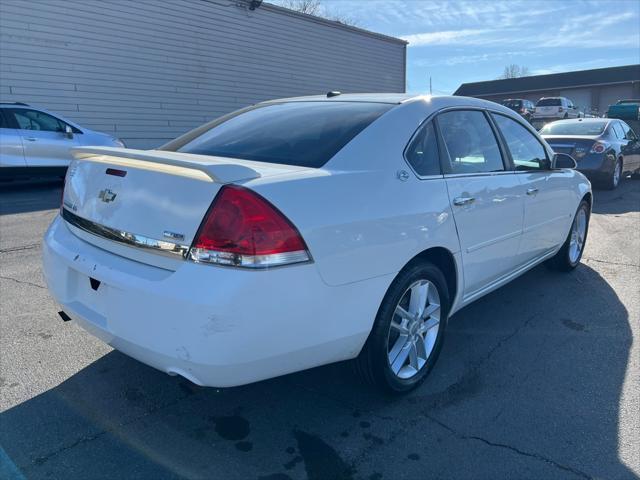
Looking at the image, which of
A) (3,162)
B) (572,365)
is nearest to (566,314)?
(572,365)

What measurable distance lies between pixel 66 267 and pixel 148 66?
1332 centimetres

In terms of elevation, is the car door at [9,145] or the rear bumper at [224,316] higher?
the car door at [9,145]

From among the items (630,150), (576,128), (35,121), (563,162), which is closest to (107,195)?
(563,162)

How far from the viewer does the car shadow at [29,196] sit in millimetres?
8586

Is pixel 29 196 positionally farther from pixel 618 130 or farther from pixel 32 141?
pixel 618 130

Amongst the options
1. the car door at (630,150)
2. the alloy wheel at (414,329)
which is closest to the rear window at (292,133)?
the alloy wheel at (414,329)

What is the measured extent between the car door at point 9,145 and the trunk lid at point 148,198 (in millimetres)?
8269

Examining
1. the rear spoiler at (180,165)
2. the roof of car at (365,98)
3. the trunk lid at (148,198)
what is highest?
the roof of car at (365,98)

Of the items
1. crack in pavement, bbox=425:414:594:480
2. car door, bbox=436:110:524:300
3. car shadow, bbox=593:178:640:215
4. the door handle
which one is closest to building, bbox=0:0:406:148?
car shadow, bbox=593:178:640:215

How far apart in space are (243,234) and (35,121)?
32.2 feet

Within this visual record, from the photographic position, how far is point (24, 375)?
10.1 ft

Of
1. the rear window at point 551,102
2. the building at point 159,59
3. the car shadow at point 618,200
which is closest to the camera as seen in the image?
the car shadow at point 618,200

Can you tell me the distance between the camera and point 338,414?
279cm

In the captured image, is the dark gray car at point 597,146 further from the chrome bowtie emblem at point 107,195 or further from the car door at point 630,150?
the chrome bowtie emblem at point 107,195
